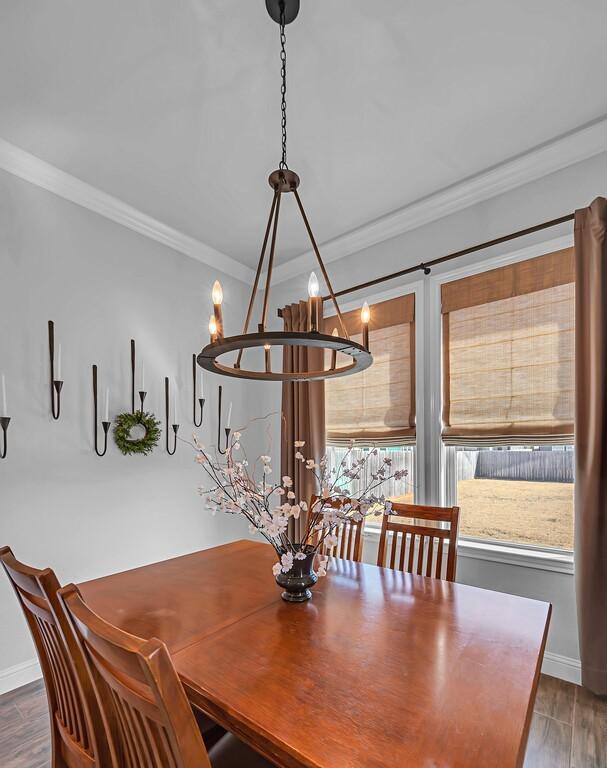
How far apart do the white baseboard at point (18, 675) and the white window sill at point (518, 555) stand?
255cm

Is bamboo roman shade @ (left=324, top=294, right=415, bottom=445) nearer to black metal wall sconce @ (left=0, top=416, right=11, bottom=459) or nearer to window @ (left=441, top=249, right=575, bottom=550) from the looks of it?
window @ (left=441, top=249, right=575, bottom=550)

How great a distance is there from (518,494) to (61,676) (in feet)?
7.83

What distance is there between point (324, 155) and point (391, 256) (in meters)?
0.99

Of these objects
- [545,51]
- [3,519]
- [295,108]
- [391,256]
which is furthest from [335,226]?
[3,519]

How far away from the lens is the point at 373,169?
262 centimetres

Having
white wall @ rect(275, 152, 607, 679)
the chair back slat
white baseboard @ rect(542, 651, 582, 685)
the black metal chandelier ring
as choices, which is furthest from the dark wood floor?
the black metal chandelier ring

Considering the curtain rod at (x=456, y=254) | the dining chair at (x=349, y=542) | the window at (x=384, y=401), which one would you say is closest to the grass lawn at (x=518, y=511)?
the window at (x=384, y=401)

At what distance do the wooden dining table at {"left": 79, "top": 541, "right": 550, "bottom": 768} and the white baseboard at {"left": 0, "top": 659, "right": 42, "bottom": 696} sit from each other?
1125 millimetres

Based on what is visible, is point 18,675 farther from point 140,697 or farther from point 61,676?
point 140,697

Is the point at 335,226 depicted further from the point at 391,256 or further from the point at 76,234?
the point at 76,234

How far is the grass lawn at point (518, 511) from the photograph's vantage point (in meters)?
2.41

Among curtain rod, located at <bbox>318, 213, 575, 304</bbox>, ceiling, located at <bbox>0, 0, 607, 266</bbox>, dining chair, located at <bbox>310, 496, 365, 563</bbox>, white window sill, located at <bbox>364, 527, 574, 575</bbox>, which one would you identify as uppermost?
ceiling, located at <bbox>0, 0, 607, 266</bbox>

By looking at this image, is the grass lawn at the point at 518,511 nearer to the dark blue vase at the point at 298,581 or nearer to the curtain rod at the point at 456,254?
the curtain rod at the point at 456,254

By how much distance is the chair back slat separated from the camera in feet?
2.23
